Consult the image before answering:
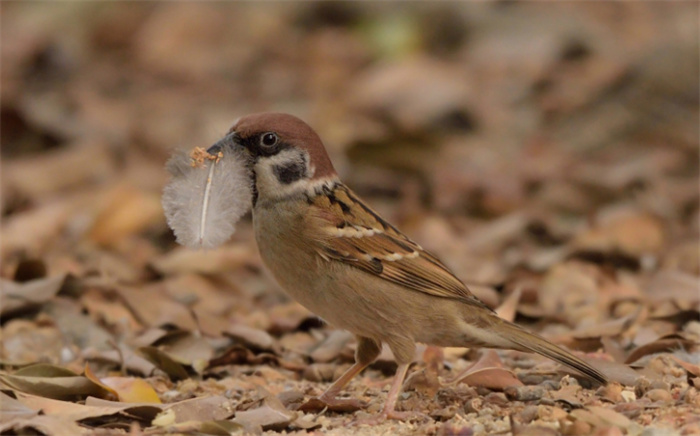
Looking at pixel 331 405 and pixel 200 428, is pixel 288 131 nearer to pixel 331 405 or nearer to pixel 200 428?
pixel 331 405

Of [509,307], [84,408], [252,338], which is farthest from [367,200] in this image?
[84,408]

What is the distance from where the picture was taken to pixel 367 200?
930cm

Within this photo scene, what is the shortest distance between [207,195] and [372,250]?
87 centimetres

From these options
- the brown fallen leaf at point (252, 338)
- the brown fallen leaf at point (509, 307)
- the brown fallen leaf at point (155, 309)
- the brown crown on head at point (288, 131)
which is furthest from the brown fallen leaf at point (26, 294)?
the brown fallen leaf at point (509, 307)

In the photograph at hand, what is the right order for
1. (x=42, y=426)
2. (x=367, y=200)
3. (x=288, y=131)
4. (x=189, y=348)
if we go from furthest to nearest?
(x=367, y=200), (x=189, y=348), (x=288, y=131), (x=42, y=426)

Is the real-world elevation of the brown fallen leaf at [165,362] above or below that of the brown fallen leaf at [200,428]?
below

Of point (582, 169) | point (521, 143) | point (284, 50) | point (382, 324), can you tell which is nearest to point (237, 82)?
point (284, 50)

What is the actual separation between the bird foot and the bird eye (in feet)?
4.19

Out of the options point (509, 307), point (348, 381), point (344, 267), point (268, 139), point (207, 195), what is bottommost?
point (348, 381)

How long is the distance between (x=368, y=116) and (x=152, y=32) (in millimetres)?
4695

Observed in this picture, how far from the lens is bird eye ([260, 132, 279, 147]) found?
5.02 m

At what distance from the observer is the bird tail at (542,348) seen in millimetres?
4746

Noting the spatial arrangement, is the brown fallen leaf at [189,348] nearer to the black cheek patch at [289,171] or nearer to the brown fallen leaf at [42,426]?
the black cheek patch at [289,171]

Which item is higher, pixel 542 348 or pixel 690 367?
pixel 542 348
